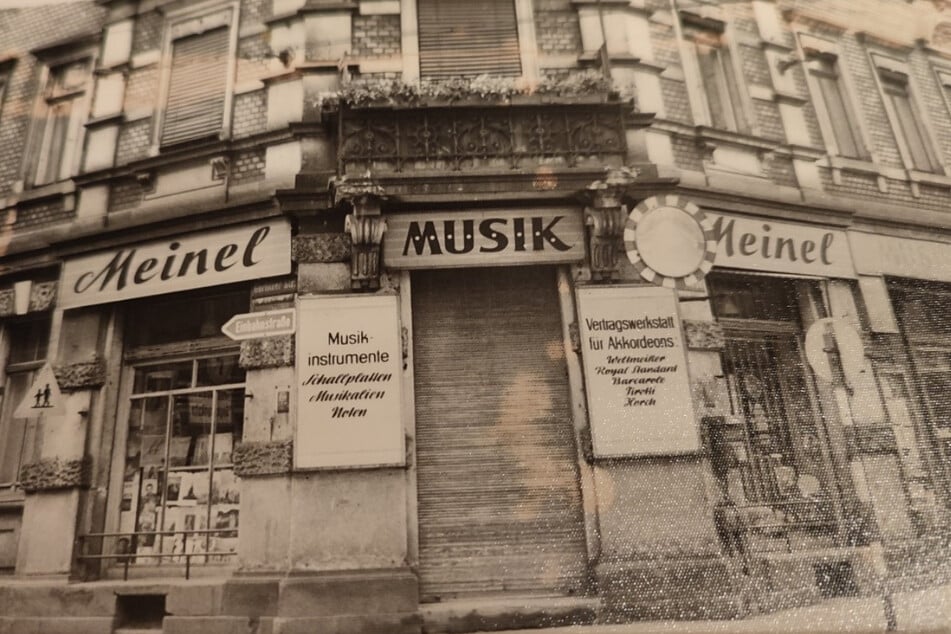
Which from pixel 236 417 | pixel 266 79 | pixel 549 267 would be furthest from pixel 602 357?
pixel 266 79

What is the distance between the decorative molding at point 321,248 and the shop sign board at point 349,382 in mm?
525

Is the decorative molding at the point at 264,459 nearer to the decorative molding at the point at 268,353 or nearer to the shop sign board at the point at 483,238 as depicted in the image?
the decorative molding at the point at 268,353

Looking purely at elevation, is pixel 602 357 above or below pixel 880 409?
above

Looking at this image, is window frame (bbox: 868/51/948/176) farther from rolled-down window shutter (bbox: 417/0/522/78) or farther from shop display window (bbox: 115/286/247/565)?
shop display window (bbox: 115/286/247/565)

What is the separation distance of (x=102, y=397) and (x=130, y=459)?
831 millimetres

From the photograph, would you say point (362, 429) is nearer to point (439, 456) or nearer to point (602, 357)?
point (439, 456)

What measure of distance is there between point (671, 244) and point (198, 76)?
260 inches

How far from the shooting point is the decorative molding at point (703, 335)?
6.56 metres

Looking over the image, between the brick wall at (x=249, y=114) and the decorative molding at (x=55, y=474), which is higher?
the brick wall at (x=249, y=114)

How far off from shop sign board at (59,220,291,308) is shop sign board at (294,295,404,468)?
0.93 metres

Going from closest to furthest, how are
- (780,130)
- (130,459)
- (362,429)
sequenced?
(362,429)
(130,459)
(780,130)

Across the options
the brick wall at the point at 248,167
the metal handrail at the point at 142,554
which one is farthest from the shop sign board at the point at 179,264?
the metal handrail at the point at 142,554

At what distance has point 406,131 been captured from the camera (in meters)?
6.53

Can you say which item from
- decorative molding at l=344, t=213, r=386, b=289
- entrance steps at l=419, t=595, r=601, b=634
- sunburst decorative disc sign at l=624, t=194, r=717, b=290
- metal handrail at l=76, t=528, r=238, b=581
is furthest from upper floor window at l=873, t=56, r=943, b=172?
metal handrail at l=76, t=528, r=238, b=581
